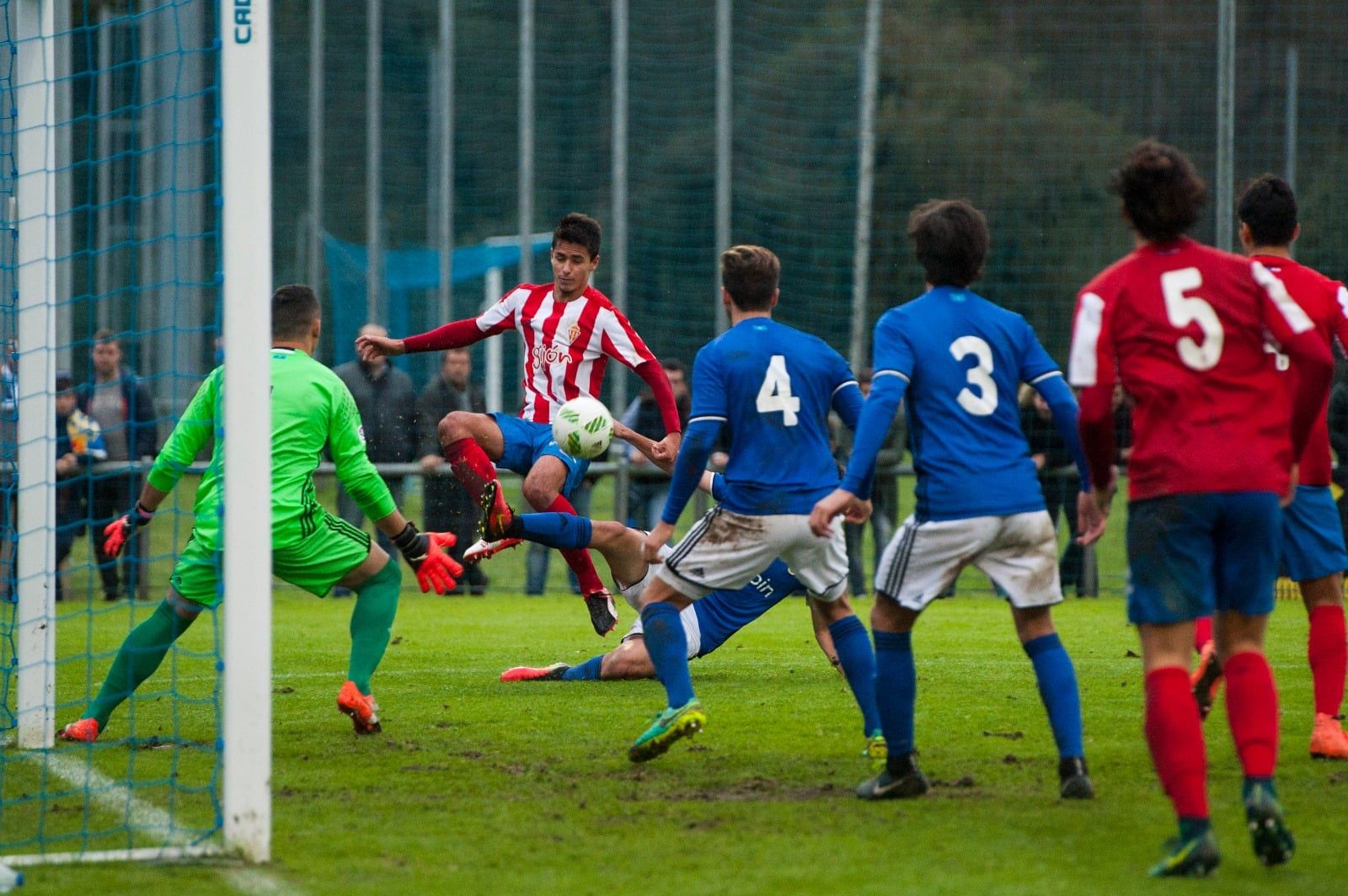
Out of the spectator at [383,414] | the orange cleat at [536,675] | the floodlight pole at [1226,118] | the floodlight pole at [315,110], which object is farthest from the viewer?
the floodlight pole at [315,110]

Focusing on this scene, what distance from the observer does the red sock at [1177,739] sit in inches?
159

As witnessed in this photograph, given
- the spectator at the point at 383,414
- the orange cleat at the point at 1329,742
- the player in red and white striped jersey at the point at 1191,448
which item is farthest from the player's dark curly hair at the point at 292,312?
the spectator at the point at 383,414

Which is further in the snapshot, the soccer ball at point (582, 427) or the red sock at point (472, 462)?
the red sock at point (472, 462)

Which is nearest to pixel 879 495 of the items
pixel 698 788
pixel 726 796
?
pixel 698 788

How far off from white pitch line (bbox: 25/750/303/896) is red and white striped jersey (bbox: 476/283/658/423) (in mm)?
3299

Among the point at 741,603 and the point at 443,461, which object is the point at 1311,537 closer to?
the point at 741,603

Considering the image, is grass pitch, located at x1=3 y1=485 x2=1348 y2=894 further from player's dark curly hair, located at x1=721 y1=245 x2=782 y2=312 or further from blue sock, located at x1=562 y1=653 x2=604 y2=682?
player's dark curly hair, located at x1=721 y1=245 x2=782 y2=312

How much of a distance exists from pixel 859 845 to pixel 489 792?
1.39 m

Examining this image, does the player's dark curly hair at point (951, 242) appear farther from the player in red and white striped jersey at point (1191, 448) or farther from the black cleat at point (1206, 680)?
the black cleat at point (1206, 680)

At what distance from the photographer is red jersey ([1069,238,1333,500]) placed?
416cm

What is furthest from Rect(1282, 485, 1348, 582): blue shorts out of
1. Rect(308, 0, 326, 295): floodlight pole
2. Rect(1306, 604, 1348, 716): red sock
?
Rect(308, 0, 326, 295): floodlight pole

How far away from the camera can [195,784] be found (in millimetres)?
5469

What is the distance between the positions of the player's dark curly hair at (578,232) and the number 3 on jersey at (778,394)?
8.84ft

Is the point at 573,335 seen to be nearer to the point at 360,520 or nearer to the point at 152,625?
the point at 152,625
